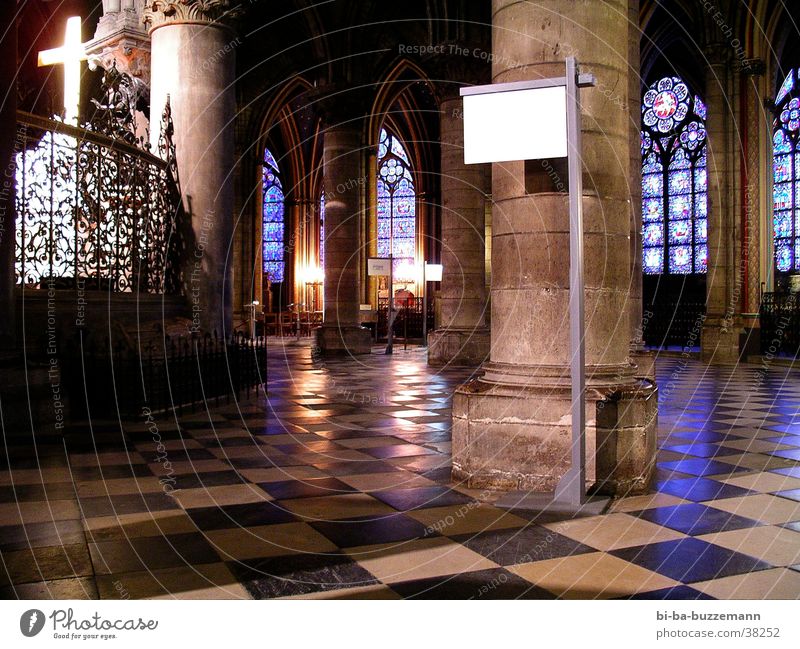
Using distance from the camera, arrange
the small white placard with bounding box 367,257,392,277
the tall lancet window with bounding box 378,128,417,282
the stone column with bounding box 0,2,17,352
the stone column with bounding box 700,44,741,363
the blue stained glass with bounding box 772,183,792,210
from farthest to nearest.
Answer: the tall lancet window with bounding box 378,128,417,282, the blue stained glass with bounding box 772,183,792,210, the small white placard with bounding box 367,257,392,277, the stone column with bounding box 700,44,741,363, the stone column with bounding box 0,2,17,352

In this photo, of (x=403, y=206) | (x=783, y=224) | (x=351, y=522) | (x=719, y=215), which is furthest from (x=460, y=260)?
(x=403, y=206)

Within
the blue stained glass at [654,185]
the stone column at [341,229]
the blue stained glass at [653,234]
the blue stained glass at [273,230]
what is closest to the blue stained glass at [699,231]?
the blue stained glass at [653,234]

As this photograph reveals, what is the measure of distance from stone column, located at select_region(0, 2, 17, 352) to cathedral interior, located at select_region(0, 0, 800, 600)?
0.12 ft

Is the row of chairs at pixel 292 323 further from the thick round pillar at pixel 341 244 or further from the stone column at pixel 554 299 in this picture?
the stone column at pixel 554 299

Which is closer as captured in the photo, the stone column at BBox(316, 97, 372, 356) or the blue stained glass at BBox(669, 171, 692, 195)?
the stone column at BBox(316, 97, 372, 356)

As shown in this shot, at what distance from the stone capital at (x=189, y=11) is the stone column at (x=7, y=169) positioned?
9.76 feet

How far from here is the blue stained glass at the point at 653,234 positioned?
31064 mm

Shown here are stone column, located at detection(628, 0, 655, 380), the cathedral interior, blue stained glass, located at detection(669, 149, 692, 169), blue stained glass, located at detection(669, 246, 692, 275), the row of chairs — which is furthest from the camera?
the row of chairs

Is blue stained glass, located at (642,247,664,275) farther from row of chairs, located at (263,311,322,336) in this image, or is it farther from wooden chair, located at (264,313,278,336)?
wooden chair, located at (264,313,278,336)

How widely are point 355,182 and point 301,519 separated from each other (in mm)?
16114

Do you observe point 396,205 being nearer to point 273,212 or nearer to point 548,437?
point 273,212

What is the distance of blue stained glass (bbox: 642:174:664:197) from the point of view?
103ft

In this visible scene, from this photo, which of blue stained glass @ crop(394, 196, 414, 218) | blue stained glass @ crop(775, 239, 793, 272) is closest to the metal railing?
blue stained glass @ crop(775, 239, 793, 272)

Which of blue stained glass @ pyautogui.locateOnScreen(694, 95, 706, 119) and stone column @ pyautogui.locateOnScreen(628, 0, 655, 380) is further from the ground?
blue stained glass @ pyautogui.locateOnScreen(694, 95, 706, 119)
